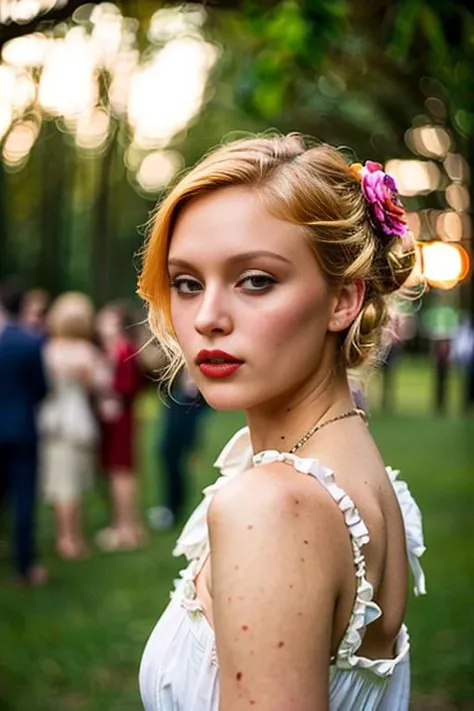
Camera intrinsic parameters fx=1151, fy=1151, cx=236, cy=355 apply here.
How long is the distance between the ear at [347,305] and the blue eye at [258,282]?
150mm

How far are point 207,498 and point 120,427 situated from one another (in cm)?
804

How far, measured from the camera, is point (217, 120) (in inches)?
997

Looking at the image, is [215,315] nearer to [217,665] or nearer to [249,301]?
[249,301]

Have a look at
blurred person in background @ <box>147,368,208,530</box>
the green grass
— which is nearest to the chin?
the green grass

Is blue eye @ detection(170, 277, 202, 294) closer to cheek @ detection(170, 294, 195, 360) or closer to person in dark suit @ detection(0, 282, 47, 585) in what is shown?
cheek @ detection(170, 294, 195, 360)

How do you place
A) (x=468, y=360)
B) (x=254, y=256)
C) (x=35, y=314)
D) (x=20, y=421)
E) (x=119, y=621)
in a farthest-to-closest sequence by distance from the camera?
(x=468, y=360) → (x=35, y=314) → (x=20, y=421) → (x=119, y=621) → (x=254, y=256)

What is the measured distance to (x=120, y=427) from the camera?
10305 mm

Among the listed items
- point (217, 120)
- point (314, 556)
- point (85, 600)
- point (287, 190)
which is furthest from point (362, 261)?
point (217, 120)

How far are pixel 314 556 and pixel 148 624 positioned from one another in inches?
245

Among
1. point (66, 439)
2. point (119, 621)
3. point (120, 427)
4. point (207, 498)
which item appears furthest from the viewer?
point (120, 427)

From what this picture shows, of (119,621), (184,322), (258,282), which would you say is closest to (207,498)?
(184,322)

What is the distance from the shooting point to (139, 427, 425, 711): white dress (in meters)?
1.73

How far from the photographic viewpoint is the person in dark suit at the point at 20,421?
27.6 feet

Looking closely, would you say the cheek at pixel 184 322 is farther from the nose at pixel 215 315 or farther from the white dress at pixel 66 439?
the white dress at pixel 66 439
